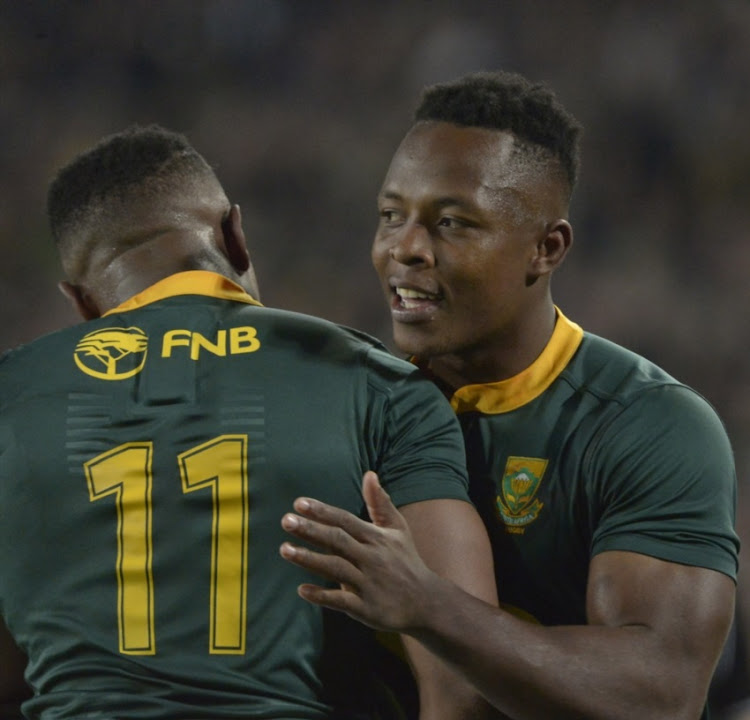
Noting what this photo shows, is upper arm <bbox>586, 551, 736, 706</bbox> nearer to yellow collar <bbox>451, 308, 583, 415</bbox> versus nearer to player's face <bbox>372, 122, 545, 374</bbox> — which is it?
yellow collar <bbox>451, 308, 583, 415</bbox>

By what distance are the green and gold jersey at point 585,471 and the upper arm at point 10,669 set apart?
102 cm

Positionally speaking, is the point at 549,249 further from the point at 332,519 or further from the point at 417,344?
the point at 332,519

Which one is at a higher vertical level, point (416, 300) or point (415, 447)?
point (416, 300)

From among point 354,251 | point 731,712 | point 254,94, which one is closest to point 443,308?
point 731,712

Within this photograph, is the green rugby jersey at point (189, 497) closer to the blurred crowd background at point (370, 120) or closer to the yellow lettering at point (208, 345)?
the yellow lettering at point (208, 345)

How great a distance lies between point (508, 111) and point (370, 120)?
356 centimetres

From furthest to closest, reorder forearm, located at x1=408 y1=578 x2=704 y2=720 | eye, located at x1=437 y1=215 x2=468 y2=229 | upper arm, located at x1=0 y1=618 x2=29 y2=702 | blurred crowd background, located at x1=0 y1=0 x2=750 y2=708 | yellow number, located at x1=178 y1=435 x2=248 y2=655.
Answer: blurred crowd background, located at x1=0 y1=0 x2=750 y2=708, eye, located at x1=437 y1=215 x2=468 y2=229, upper arm, located at x1=0 y1=618 x2=29 y2=702, yellow number, located at x1=178 y1=435 x2=248 y2=655, forearm, located at x1=408 y1=578 x2=704 y2=720

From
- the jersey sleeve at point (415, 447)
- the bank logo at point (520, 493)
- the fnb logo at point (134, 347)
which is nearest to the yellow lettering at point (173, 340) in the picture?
the fnb logo at point (134, 347)

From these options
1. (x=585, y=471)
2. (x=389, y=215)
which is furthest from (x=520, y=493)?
(x=389, y=215)

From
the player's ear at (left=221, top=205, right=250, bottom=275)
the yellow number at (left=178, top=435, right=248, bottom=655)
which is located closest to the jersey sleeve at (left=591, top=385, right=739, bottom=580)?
the yellow number at (left=178, top=435, right=248, bottom=655)

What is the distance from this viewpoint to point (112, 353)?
2.17m

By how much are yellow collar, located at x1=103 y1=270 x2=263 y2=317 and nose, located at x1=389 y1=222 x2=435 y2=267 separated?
1.20ft

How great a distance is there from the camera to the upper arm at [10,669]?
8.00 ft

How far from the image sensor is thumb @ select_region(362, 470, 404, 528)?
166 cm
